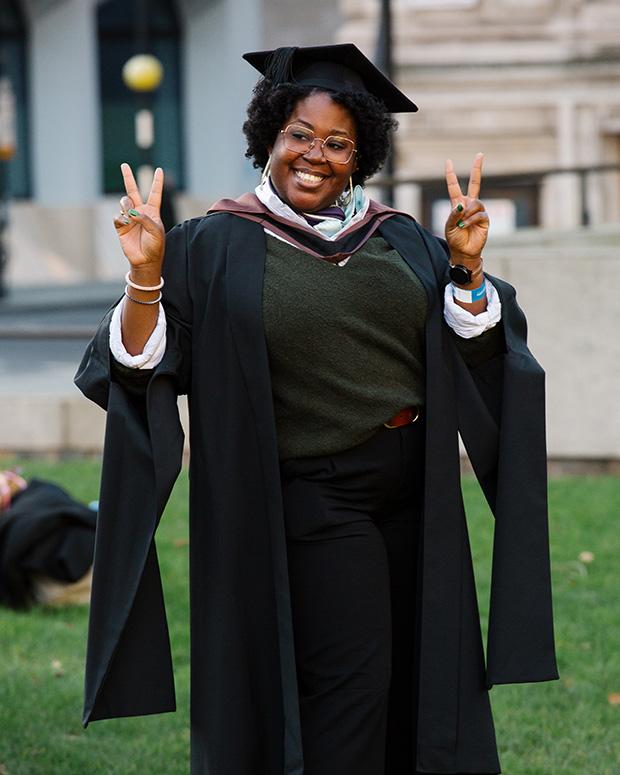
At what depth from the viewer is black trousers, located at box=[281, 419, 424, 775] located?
3910mm

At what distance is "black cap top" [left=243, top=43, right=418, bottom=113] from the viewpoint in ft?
13.2

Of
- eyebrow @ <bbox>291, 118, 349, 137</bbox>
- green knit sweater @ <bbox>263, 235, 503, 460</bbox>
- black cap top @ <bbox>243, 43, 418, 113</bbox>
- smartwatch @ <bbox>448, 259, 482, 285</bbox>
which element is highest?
black cap top @ <bbox>243, 43, 418, 113</bbox>

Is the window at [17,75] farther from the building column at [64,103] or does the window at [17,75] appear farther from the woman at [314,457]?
the woman at [314,457]

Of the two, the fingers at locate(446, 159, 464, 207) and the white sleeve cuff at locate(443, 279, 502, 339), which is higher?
the fingers at locate(446, 159, 464, 207)

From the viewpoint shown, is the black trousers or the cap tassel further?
the cap tassel

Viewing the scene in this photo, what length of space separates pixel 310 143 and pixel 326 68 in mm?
205

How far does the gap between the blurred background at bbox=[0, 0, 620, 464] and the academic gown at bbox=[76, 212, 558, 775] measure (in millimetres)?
5855

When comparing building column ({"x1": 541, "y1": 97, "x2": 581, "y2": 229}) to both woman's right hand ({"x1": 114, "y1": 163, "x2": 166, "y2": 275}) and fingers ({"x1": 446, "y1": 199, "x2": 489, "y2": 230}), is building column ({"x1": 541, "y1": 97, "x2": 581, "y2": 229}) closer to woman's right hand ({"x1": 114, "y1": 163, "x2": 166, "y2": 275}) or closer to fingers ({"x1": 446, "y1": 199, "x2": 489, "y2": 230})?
fingers ({"x1": 446, "y1": 199, "x2": 489, "y2": 230})

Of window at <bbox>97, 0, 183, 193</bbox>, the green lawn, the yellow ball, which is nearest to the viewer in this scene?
the green lawn

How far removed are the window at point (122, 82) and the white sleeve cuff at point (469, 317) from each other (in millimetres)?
28245

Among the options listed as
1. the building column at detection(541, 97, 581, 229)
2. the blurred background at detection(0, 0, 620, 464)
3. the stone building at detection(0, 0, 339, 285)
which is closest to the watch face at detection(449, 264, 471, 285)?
the blurred background at detection(0, 0, 620, 464)

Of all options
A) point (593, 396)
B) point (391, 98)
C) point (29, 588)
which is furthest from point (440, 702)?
point (593, 396)

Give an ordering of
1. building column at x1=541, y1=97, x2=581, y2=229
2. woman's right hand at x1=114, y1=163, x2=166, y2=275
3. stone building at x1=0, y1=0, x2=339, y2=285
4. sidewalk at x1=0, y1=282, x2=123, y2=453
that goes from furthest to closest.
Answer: stone building at x1=0, y1=0, x2=339, y2=285 < building column at x1=541, y1=97, x2=581, y2=229 < sidewalk at x1=0, y1=282, x2=123, y2=453 < woman's right hand at x1=114, y1=163, x2=166, y2=275

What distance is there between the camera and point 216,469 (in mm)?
3980
